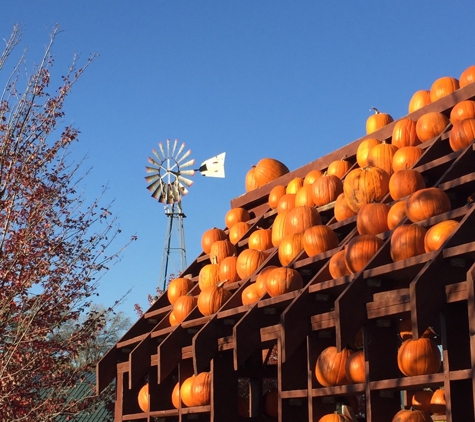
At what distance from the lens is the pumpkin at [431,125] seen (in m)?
7.21

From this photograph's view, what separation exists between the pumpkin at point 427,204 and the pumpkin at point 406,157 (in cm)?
102

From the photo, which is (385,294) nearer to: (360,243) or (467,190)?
(360,243)

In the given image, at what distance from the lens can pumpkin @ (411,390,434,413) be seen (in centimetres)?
655

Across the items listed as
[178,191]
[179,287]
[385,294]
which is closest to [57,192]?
[179,287]

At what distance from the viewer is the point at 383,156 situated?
7.49m

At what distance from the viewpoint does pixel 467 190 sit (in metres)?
6.14

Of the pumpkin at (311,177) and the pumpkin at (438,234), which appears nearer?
the pumpkin at (438,234)

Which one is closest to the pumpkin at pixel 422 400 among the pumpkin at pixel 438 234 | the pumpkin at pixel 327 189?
the pumpkin at pixel 438 234

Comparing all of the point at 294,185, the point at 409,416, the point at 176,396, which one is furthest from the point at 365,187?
the point at 176,396

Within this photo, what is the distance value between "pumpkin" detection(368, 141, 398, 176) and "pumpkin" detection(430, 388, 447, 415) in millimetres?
2054

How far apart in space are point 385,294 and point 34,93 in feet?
18.6

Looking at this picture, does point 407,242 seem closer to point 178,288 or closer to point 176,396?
point 176,396

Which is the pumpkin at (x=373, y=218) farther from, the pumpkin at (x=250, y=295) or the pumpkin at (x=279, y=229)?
the pumpkin at (x=279, y=229)

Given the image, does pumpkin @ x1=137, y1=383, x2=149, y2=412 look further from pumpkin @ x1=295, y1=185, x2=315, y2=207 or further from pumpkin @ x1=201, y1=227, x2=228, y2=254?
pumpkin @ x1=295, y1=185, x2=315, y2=207
